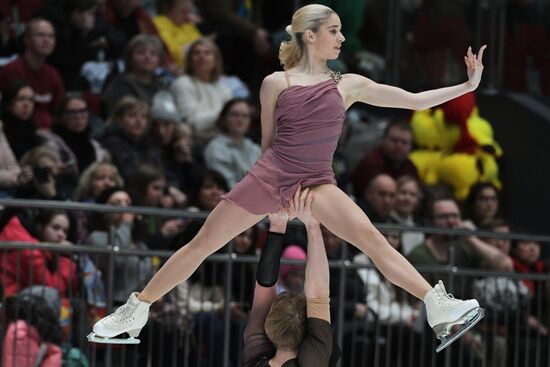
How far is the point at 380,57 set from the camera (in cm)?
1355

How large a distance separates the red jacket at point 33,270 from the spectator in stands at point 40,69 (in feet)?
7.46

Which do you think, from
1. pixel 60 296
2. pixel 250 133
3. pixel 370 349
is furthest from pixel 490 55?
pixel 60 296

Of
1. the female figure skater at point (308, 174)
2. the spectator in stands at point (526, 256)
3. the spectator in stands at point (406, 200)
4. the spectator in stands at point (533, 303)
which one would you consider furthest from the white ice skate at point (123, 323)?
the spectator in stands at point (526, 256)

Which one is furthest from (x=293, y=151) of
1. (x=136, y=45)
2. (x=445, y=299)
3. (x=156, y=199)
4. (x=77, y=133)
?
(x=136, y=45)

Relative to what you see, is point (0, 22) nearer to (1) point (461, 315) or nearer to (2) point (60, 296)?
(2) point (60, 296)

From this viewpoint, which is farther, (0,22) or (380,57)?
(380,57)

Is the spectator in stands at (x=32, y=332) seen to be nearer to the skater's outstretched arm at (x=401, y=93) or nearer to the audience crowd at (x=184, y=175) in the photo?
the audience crowd at (x=184, y=175)

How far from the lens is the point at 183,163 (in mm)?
11133

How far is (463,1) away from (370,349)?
178 inches

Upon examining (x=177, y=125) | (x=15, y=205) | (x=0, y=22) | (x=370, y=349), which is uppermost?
(x=0, y=22)

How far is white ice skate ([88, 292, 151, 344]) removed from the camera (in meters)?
7.04

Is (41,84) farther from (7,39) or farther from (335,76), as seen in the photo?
(335,76)

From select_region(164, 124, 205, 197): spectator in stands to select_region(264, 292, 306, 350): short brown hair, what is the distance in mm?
4212

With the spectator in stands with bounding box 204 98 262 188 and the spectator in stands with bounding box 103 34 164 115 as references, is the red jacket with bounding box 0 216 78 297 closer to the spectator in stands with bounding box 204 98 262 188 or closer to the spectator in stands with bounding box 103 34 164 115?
the spectator in stands with bounding box 204 98 262 188
